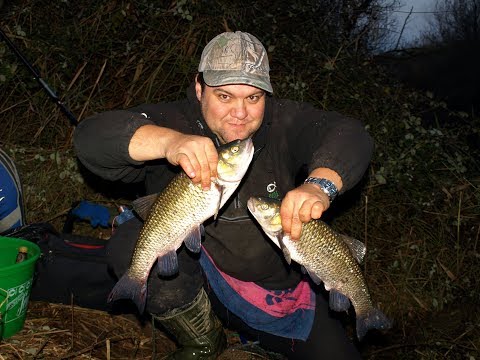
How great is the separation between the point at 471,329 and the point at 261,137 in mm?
2771

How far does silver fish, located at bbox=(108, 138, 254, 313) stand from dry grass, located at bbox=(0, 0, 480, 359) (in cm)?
232

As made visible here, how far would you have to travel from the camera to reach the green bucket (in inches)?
120

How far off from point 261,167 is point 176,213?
80 centimetres

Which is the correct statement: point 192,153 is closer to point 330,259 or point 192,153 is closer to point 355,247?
point 330,259

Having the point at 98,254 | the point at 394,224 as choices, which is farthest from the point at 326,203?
the point at 394,224

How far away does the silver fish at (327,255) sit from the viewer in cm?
246

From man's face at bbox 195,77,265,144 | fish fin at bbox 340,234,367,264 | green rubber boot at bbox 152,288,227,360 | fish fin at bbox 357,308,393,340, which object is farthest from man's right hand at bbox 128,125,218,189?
fish fin at bbox 357,308,393,340

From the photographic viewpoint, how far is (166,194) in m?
2.46

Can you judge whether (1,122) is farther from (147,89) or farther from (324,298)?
(324,298)

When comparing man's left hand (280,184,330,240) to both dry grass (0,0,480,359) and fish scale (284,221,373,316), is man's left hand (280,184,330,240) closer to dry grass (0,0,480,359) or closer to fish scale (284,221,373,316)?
fish scale (284,221,373,316)

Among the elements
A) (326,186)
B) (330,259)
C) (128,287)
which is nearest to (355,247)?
(330,259)

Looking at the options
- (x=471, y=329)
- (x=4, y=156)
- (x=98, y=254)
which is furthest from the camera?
(x=471, y=329)

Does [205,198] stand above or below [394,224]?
above

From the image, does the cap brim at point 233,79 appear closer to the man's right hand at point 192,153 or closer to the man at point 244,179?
the man at point 244,179
